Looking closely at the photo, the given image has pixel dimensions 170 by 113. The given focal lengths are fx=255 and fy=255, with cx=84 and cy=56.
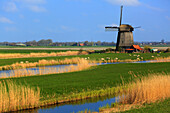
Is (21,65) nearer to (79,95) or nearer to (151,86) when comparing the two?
(79,95)

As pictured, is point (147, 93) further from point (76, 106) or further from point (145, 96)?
point (76, 106)

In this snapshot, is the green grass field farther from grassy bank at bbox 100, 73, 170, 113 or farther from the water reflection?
the water reflection

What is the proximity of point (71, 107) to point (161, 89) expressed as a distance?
6.02 meters

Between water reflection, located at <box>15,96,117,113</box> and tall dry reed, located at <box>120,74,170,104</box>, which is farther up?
tall dry reed, located at <box>120,74,170,104</box>

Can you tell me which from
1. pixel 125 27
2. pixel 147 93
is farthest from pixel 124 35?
pixel 147 93

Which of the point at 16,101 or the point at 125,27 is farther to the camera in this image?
the point at 125,27

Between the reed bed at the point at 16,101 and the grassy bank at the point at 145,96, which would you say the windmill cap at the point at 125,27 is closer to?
the grassy bank at the point at 145,96

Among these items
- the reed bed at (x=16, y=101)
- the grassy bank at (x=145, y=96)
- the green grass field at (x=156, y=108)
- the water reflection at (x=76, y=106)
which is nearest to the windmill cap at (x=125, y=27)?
the water reflection at (x=76, y=106)

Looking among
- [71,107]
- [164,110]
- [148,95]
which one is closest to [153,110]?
[164,110]

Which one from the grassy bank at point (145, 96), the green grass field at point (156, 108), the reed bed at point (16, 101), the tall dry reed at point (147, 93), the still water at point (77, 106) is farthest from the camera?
the tall dry reed at point (147, 93)

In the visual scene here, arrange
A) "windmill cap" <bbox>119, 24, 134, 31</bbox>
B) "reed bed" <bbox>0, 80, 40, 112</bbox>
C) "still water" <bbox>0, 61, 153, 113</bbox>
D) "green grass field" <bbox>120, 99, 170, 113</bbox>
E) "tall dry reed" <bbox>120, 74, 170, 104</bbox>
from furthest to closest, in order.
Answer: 1. "windmill cap" <bbox>119, 24, 134, 31</bbox>
2. "tall dry reed" <bbox>120, 74, 170, 104</bbox>
3. "still water" <bbox>0, 61, 153, 113</bbox>
4. "reed bed" <bbox>0, 80, 40, 112</bbox>
5. "green grass field" <bbox>120, 99, 170, 113</bbox>

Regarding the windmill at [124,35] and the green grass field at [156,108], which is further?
the windmill at [124,35]

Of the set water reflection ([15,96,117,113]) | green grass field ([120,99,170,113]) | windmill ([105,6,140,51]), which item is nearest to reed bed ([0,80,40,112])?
water reflection ([15,96,117,113])

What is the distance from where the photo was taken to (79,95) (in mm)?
18438
